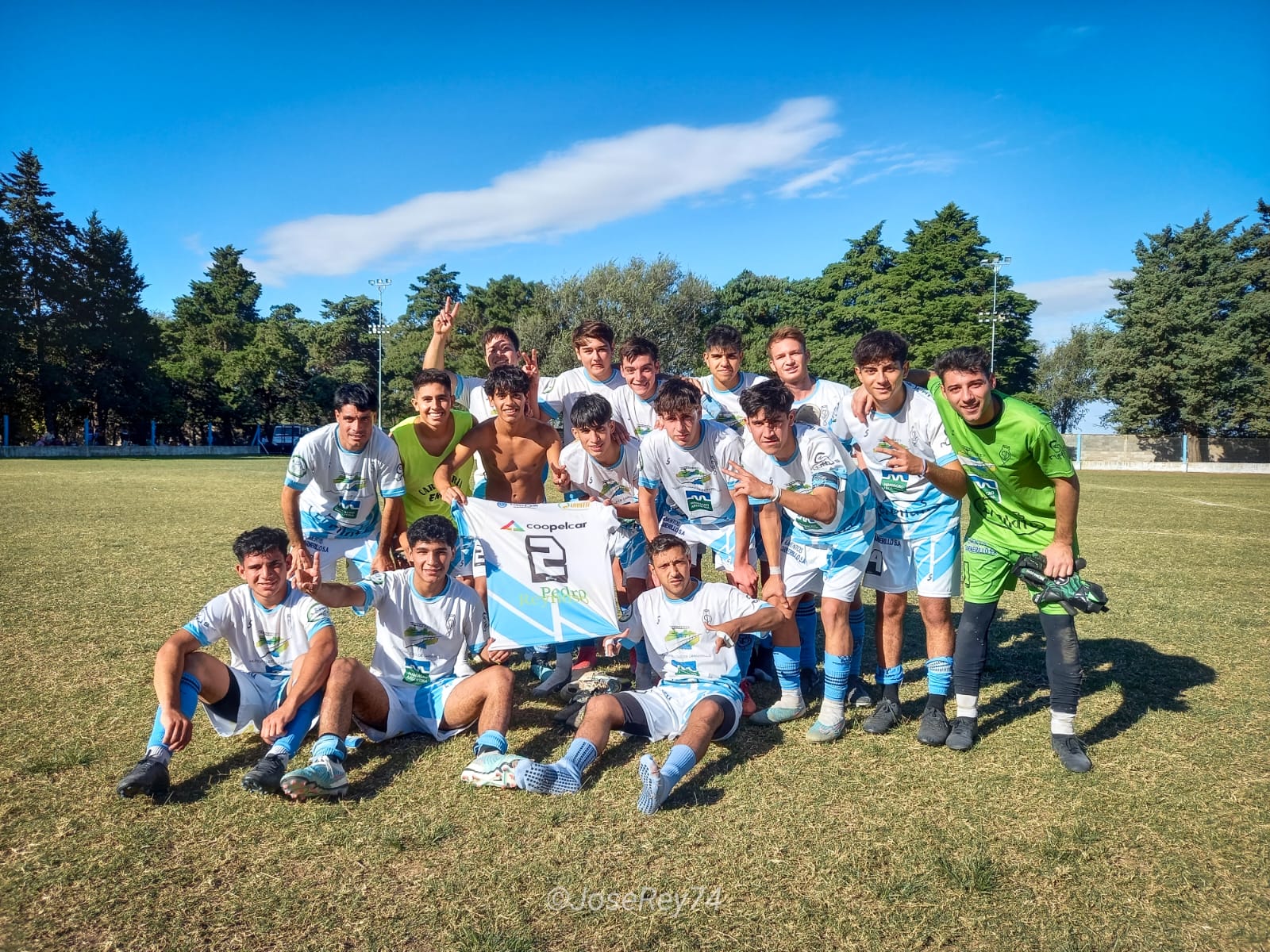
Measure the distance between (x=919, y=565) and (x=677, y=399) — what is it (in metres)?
2.02

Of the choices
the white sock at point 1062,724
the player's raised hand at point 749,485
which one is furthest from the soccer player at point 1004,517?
the player's raised hand at point 749,485

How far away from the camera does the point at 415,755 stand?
4695 millimetres

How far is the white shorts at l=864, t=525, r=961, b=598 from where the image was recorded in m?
5.31

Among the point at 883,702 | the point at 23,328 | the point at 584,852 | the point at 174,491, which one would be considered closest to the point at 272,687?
the point at 584,852

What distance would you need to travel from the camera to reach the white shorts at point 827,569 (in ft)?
17.5

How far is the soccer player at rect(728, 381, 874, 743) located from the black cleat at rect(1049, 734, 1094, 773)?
4.11 ft

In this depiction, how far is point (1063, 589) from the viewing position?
4730 millimetres

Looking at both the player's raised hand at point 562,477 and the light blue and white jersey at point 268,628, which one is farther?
the player's raised hand at point 562,477

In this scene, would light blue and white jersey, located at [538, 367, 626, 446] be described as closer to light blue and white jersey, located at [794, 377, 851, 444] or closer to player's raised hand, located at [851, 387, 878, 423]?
light blue and white jersey, located at [794, 377, 851, 444]

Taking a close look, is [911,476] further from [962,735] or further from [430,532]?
[430,532]

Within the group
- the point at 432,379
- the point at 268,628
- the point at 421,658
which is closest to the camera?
the point at 268,628

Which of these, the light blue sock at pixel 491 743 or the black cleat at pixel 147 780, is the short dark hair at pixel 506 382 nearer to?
the light blue sock at pixel 491 743

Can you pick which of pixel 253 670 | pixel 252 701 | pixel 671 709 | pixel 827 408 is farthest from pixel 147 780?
pixel 827 408

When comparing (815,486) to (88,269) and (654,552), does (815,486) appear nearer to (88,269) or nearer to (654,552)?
(654,552)
